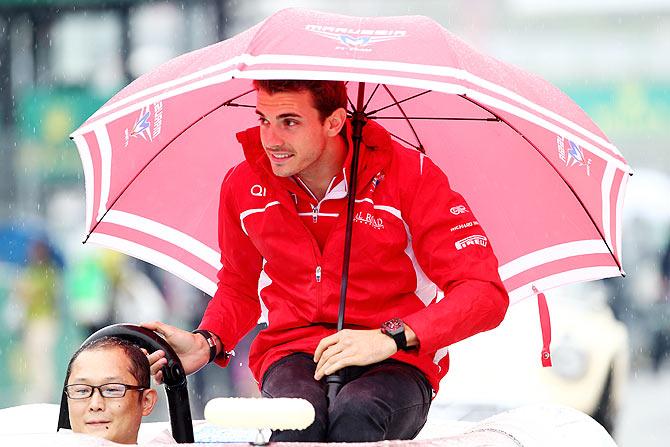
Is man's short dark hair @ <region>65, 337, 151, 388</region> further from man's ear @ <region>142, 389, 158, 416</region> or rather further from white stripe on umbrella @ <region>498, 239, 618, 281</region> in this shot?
white stripe on umbrella @ <region>498, 239, 618, 281</region>

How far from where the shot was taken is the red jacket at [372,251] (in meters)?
3.30

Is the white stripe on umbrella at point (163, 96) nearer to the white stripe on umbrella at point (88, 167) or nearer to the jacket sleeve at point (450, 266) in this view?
the white stripe on umbrella at point (88, 167)

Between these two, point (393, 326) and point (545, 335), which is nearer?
point (393, 326)

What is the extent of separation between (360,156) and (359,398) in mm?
673

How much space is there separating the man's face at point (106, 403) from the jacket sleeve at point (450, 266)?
666mm

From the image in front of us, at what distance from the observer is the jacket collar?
337cm

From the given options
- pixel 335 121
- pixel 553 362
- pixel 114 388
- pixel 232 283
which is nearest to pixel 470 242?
pixel 335 121

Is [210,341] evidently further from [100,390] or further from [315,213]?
[100,390]

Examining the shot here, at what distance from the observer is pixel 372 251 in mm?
3352

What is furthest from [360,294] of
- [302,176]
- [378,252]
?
[302,176]

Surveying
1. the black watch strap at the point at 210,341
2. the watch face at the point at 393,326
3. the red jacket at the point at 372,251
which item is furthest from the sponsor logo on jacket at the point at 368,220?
the black watch strap at the point at 210,341

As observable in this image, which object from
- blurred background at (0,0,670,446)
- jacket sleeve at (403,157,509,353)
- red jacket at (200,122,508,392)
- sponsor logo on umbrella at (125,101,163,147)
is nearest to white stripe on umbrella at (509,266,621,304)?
red jacket at (200,122,508,392)

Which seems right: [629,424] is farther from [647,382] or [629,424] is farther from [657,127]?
[657,127]

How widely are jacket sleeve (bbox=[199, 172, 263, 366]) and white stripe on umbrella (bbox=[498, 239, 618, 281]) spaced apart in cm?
75
